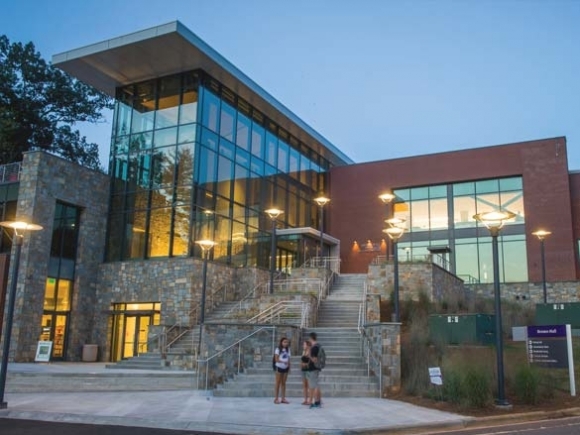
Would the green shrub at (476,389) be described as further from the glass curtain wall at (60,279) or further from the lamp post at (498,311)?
the glass curtain wall at (60,279)

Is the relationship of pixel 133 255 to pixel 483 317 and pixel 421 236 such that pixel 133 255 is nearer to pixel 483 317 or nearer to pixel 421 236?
pixel 483 317

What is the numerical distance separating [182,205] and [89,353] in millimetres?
8289

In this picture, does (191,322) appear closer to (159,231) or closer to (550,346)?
(159,231)

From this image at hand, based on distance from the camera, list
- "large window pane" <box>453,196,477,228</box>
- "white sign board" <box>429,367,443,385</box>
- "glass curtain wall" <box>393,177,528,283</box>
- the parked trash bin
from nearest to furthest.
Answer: "white sign board" <box>429,367,443,385</box> → the parked trash bin → "glass curtain wall" <box>393,177,528,283</box> → "large window pane" <box>453,196,477,228</box>

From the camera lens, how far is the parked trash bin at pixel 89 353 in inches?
1113

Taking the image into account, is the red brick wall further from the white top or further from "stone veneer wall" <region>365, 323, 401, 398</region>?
the white top

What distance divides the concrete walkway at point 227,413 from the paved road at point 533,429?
593 mm

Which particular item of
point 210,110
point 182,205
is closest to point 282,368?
point 182,205

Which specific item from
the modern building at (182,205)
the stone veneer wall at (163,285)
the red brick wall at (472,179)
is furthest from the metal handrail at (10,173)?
the red brick wall at (472,179)

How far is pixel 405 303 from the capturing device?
2686cm

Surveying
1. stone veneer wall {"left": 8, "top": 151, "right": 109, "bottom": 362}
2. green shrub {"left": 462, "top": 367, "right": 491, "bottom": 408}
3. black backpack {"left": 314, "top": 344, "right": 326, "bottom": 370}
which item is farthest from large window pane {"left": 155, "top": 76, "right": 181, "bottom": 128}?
green shrub {"left": 462, "top": 367, "right": 491, "bottom": 408}

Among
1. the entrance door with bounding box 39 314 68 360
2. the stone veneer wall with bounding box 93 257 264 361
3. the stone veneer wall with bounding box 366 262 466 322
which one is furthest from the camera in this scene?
the stone veneer wall with bounding box 366 262 466 322

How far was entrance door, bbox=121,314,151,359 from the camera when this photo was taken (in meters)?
28.3

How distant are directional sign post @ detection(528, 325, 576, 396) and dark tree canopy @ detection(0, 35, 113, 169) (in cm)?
3547
